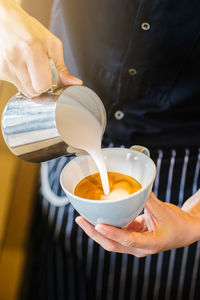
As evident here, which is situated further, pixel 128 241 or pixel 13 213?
pixel 13 213

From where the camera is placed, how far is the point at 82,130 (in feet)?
2.52

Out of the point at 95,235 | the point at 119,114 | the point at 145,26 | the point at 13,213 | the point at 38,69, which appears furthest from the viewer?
the point at 13,213

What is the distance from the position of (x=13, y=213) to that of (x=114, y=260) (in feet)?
2.75

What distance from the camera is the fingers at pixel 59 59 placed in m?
0.70

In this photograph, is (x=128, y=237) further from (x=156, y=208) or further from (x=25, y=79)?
(x=25, y=79)

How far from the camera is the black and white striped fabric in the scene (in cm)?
105

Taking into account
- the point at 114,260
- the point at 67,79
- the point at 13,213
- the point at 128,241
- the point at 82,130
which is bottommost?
the point at 13,213

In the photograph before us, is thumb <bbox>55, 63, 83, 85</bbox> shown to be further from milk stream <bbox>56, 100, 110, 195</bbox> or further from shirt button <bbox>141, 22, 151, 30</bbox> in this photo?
shirt button <bbox>141, 22, 151, 30</bbox>

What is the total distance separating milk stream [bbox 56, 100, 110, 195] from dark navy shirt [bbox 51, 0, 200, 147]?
0.25 meters

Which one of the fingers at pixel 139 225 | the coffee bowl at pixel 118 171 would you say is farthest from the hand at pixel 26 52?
the fingers at pixel 139 225

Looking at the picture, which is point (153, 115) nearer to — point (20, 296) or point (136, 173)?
point (136, 173)

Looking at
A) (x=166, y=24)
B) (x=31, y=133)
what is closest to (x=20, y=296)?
(x=31, y=133)

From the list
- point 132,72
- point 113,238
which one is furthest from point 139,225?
point 132,72

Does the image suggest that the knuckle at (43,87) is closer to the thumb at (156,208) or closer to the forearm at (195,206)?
the thumb at (156,208)
